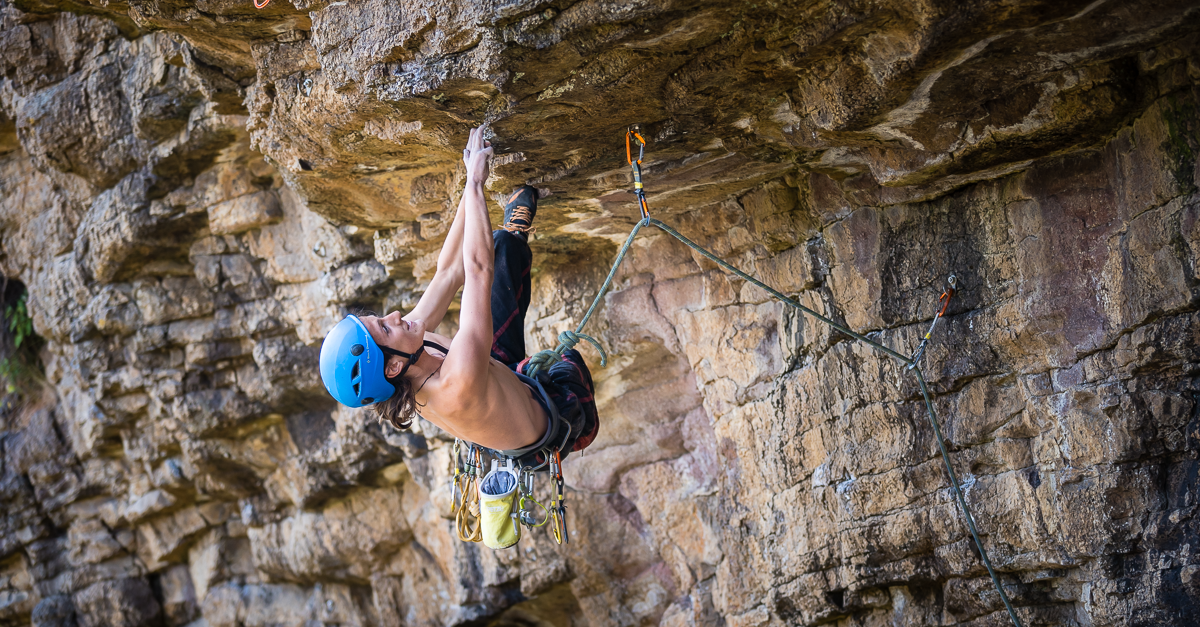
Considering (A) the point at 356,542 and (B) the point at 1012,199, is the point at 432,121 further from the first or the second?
(A) the point at 356,542

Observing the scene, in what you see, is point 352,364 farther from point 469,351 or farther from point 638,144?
point 638,144

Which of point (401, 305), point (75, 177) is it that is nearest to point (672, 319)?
point (401, 305)

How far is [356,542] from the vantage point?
742cm

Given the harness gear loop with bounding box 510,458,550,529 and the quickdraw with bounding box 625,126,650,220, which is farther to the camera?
the harness gear loop with bounding box 510,458,550,529

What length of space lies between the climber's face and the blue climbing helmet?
0.16 feet

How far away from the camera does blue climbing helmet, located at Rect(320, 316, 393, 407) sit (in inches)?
123

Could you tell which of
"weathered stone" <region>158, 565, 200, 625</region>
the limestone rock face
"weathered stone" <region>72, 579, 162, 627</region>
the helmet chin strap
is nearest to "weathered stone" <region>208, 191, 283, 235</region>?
the limestone rock face

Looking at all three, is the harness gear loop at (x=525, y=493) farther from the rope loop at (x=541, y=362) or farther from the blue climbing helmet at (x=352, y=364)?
the blue climbing helmet at (x=352, y=364)

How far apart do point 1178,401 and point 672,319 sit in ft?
8.54

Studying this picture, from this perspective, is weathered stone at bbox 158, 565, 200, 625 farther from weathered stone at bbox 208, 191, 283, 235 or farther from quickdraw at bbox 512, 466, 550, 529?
quickdraw at bbox 512, 466, 550, 529

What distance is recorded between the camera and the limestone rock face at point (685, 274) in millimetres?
3037

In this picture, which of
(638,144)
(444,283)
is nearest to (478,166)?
(444,283)

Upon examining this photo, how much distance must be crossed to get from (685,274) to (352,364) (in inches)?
96.8

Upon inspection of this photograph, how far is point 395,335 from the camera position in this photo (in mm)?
3275
